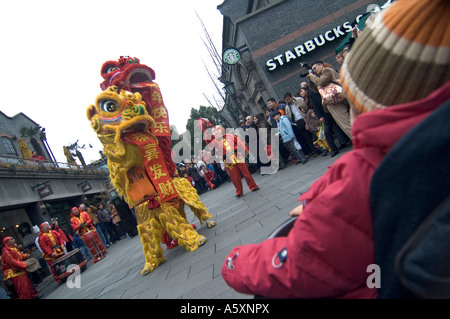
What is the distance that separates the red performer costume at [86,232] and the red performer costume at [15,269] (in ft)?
6.63

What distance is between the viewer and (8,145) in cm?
2064

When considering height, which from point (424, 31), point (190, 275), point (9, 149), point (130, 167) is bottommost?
point (190, 275)

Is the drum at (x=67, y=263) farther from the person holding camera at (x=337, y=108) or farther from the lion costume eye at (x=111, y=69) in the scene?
the person holding camera at (x=337, y=108)

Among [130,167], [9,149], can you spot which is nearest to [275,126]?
[130,167]

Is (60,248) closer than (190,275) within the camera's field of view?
No

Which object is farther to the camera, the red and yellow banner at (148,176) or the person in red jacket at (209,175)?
the person in red jacket at (209,175)

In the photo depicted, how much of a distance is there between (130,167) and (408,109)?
3.95m

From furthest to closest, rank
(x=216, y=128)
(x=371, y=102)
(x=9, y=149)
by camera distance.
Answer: (x=9, y=149)
(x=216, y=128)
(x=371, y=102)

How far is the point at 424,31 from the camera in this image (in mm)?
846

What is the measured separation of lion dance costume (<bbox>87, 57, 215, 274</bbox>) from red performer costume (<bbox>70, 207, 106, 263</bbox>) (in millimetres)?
6139

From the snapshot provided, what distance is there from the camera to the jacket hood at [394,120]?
0.78 meters

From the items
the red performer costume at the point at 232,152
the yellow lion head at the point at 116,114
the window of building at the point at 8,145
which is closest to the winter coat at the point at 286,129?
the red performer costume at the point at 232,152

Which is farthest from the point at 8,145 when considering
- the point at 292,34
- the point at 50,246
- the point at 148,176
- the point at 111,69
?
→ the point at 148,176
